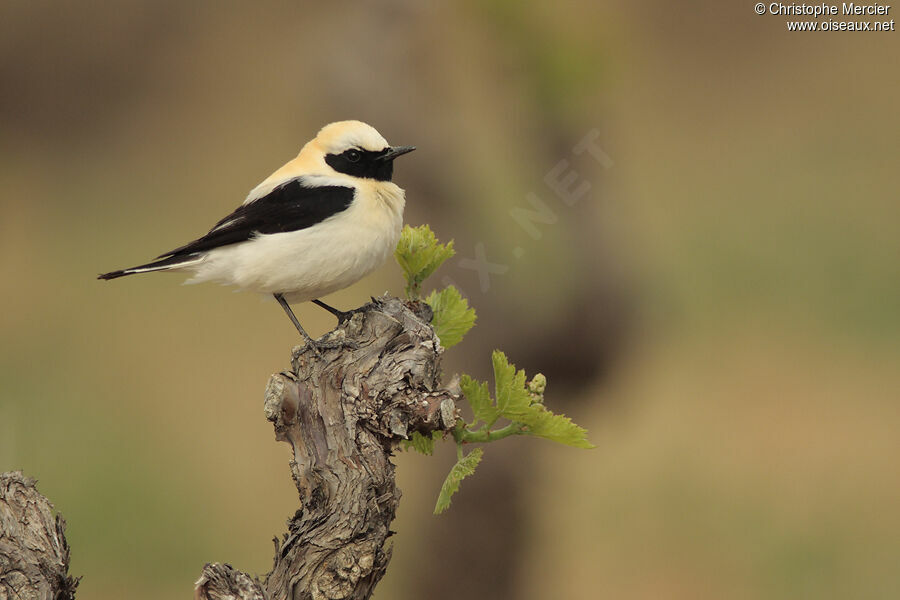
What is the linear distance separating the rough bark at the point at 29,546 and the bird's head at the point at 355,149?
1.12 meters

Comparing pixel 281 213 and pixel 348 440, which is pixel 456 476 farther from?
pixel 281 213

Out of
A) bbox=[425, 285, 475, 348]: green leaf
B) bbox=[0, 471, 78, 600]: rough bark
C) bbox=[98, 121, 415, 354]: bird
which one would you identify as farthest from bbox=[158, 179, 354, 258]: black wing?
bbox=[0, 471, 78, 600]: rough bark

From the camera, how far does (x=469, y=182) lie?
4.00m

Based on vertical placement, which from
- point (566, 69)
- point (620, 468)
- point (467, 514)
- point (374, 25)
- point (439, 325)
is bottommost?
point (620, 468)

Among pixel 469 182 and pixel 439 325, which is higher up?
pixel 469 182

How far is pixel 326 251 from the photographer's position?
7.92 ft

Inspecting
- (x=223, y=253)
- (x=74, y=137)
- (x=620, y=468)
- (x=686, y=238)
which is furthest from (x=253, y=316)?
(x=223, y=253)

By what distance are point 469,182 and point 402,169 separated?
0.30m

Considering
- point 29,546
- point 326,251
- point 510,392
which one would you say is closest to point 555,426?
point 510,392

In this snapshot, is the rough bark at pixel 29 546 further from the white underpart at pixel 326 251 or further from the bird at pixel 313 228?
the white underpart at pixel 326 251

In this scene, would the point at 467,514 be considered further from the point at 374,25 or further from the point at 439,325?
the point at 374,25

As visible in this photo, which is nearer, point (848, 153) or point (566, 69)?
point (566, 69)

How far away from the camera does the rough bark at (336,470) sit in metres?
1.96

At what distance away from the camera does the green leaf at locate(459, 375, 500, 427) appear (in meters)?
2.12
